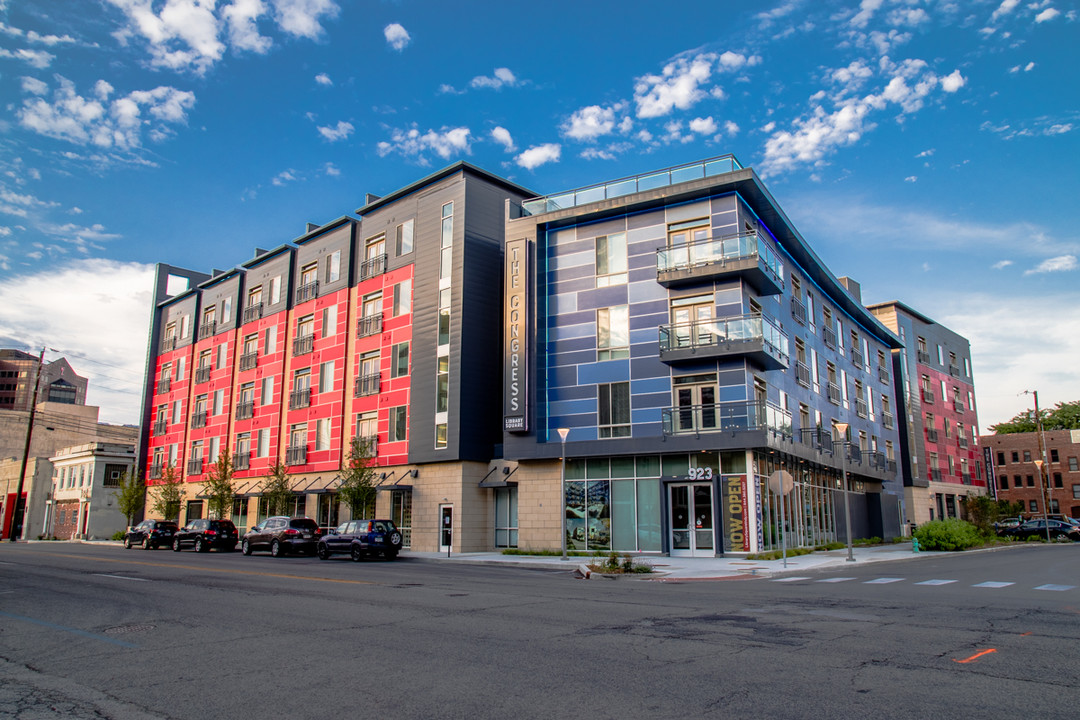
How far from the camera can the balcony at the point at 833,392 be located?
39438 mm

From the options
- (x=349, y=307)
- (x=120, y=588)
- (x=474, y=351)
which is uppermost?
(x=349, y=307)

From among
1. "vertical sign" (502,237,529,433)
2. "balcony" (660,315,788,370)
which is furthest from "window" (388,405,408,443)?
"balcony" (660,315,788,370)

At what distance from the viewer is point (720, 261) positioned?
2742cm

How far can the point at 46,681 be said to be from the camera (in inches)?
283

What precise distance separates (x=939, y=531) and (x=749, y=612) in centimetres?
2457

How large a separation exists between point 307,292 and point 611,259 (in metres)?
21.9

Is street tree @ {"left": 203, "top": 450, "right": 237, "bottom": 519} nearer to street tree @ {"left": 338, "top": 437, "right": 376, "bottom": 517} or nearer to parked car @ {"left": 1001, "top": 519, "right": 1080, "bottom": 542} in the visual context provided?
street tree @ {"left": 338, "top": 437, "right": 376, "bottom": 517}

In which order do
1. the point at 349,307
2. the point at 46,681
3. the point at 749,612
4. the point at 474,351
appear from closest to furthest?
the point at 46,681, the point at 749,612, the point at 474,351, the point at 349,307

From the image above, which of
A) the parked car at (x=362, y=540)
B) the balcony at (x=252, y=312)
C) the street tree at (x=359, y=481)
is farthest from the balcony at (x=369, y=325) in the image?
the parked car at (x=362, y=540)

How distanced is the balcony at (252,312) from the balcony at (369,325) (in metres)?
11.8

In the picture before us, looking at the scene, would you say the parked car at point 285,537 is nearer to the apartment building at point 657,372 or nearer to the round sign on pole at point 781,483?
the apartment building at point 657,372

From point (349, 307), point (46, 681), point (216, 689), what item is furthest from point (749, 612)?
point (349, 307)

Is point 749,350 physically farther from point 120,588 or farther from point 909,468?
point 909,468

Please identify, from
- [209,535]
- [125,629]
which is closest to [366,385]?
[209,535]
